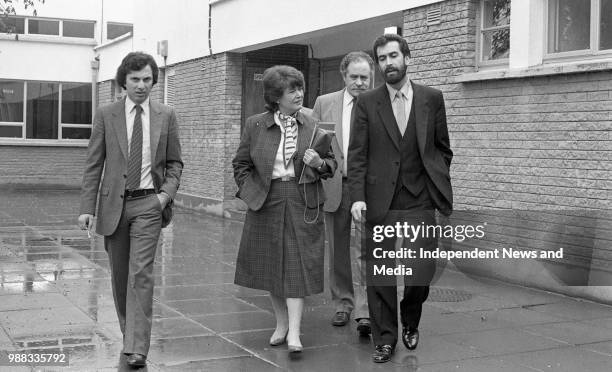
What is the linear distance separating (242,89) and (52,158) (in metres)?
11.0

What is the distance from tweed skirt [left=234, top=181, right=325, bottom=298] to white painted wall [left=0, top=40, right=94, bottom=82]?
20.4 m

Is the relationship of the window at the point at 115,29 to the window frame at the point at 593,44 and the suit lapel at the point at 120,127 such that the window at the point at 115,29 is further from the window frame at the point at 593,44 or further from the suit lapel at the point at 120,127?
the suit lapel at the point at 120,127

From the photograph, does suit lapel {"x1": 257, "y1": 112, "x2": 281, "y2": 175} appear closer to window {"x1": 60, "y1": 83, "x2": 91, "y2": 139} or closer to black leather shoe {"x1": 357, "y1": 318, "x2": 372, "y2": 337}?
black leather shoe {"x1": 357, "y1": 318, "x2": 372, "y2": 337}

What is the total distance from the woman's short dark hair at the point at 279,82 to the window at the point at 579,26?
3511mm

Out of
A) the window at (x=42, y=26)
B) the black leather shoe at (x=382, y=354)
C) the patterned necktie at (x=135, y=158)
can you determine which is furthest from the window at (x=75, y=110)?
the black leather shoe at (x=382, y=354)

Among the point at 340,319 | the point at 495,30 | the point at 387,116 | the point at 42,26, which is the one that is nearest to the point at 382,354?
the point at 340,319

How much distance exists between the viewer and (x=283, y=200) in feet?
18.8

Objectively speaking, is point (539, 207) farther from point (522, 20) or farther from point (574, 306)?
point (522, 20)

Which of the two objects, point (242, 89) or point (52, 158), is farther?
point (52, 158)

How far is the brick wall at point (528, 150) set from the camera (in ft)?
24.8

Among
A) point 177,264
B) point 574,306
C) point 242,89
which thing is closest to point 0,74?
point 242,89

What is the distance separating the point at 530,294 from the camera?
798cm

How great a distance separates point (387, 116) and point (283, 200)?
94 centimetres

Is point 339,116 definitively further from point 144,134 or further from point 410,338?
point 410,338
